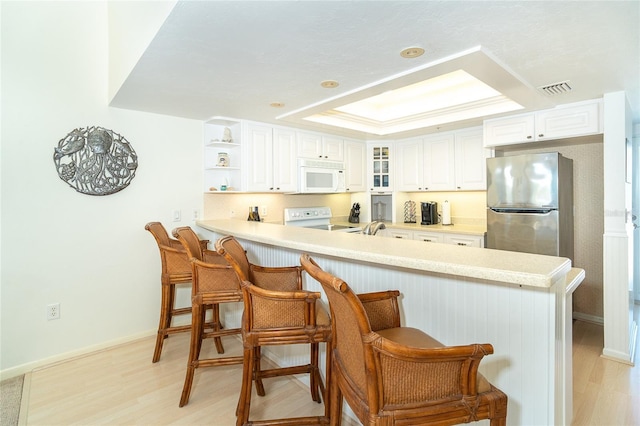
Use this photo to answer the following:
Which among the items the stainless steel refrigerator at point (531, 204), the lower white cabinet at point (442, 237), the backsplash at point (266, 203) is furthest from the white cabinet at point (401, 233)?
the stainless steel refrigerator at point (531, 204)

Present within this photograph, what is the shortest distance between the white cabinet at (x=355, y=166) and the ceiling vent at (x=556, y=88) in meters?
2.35

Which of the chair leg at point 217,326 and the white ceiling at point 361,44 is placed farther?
the chair leg at point 217,326

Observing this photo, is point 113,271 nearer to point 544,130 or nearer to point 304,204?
point 304,204

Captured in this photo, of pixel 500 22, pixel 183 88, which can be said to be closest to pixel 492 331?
pixel 500 22

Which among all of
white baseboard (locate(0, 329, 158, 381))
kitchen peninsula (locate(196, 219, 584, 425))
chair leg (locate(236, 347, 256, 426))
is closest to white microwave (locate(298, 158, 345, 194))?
white baseboard (locate(0, 329, 158, 381))

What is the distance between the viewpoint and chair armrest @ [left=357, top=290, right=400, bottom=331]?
1.34m

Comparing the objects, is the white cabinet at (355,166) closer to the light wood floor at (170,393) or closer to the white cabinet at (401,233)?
the white cabinet at (401,233)

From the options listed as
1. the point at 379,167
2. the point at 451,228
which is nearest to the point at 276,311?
the point at 451,228

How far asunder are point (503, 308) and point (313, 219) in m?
3.21

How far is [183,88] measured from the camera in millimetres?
2438

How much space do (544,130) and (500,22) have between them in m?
1.95

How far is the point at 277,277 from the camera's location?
1.88m

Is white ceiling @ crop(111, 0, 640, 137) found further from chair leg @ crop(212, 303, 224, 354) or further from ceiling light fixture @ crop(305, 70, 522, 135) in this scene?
chair leg @ crop(212, 303, 224, 354)

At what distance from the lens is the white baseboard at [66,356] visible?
2.41m
